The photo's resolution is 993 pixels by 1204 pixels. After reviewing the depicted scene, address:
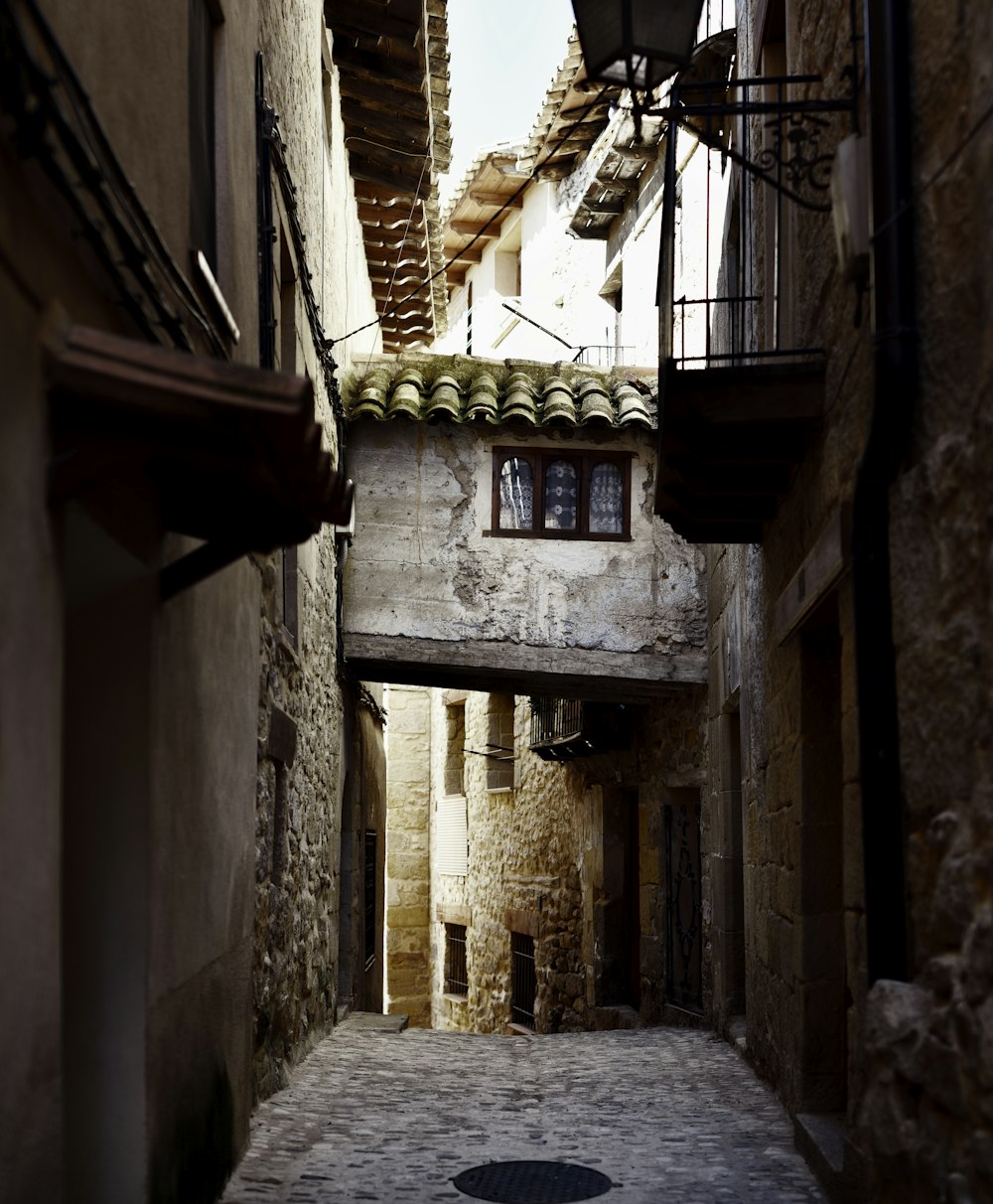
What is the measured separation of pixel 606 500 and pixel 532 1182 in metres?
6.78

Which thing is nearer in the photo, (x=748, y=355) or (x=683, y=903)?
(x=748, y=355)

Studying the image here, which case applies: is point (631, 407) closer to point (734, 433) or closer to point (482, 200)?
point (734, 433)

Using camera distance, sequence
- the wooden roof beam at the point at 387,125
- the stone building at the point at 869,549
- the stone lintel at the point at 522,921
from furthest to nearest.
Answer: the stone lintel at the point at 522,921, the wooden roof beam at the point at 387,125, the stone building at the point at 869,549

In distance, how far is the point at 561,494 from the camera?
11617mm

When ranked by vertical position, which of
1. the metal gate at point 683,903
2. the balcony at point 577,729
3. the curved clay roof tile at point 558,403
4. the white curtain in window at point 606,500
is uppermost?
the curved clay roof tile at point 558,403

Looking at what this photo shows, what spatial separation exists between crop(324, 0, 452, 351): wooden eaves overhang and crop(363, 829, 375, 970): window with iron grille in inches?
231

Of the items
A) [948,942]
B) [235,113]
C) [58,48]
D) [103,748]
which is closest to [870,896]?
[948,942]

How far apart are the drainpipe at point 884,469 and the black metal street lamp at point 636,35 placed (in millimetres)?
978

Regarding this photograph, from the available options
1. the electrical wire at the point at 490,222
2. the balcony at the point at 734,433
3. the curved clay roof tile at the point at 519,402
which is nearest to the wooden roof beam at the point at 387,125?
the electrical wire at the point at 490,222

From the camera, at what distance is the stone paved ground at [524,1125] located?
18.1 feet

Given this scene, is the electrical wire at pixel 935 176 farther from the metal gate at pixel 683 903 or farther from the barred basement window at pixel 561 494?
the metal gate at pixel 683 903

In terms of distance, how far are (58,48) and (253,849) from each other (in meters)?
4.25

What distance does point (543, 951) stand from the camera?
16.0 m

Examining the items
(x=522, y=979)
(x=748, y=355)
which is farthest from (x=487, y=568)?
(x=522, y=979)
